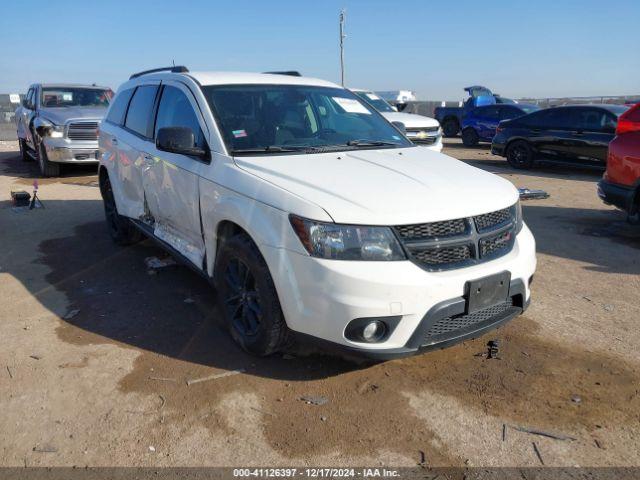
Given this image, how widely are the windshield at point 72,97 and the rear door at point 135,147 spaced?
7.81 m

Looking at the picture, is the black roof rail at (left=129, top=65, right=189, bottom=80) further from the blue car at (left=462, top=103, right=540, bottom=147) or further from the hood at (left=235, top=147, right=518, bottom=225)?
the blue car at (left=462, top=103, right=540, bottom=147)

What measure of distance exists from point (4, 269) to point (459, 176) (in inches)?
182

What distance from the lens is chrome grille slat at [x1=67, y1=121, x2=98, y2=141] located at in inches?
440

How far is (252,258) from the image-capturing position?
10.6ft

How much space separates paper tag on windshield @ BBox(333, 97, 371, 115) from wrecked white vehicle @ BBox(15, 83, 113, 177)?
7975 mm

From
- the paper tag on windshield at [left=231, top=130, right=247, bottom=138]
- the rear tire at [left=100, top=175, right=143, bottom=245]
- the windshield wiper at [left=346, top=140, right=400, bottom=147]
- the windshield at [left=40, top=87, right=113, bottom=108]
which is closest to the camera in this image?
the paper tag on windshield at [left=231, top=130, right=247, bottom=138]

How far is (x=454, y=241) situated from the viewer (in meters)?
2.98

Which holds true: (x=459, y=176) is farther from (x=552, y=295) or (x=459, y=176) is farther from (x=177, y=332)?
(x=177, y=332)

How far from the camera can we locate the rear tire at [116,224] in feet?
19.7

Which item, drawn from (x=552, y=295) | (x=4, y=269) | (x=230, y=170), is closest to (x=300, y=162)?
(x=230, y=170)

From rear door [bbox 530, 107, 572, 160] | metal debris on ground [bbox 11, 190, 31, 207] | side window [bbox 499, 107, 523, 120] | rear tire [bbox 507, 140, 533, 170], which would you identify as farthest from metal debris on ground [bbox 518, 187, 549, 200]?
side window [bbox 499, 107, 523, 120]

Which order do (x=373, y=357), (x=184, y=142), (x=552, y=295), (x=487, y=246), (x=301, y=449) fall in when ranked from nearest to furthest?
1. (x=301, y=449)
2. (x=373, y=357)
3. (x=487, y=246)
4. (x=184, y=142)
5. (x=552, y=295)

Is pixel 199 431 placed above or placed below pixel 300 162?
below

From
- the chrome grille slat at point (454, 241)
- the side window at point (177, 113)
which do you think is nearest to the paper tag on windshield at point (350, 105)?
the side window at point (177, 113)
